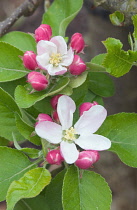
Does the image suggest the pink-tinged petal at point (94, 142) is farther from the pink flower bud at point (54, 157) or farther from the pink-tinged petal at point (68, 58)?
the pink-tinged petal at point (68, 58)

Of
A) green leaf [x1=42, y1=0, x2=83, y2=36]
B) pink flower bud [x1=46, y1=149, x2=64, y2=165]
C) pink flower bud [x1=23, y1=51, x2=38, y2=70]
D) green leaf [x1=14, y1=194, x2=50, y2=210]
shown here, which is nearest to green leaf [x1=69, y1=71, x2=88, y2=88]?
pink flower bud [x1=23, y1=51, x2=38, y2=70]

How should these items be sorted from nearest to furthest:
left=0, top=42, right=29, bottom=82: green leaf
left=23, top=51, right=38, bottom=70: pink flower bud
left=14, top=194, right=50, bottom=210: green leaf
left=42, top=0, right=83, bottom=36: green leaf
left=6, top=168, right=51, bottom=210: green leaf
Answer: left=6, top=168, right=51, bottom=210: green leaf < left=23, top=51, right=38, bottom=70: pink flower bud < left=0, top=42, right=29, bottom=82: green leaf < left=14, top=194, right=50, bottom=210: green leaf < left=42, top=0, right=83, bottom=36: green leaf

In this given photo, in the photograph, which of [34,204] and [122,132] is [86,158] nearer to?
[122,132]

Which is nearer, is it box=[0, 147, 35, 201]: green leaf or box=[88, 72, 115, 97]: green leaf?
box=[0, 147, 35, 201]: green leaf

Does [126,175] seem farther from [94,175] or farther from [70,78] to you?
[70,78]

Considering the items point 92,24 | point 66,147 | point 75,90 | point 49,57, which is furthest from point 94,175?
point 92,24

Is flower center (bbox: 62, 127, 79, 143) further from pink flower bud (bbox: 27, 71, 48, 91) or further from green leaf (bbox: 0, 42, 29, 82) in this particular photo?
green leaf (bbox: 0, 42, 29, 82)

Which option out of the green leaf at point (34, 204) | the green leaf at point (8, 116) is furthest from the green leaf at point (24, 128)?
the green leaf at point (34, 204)
